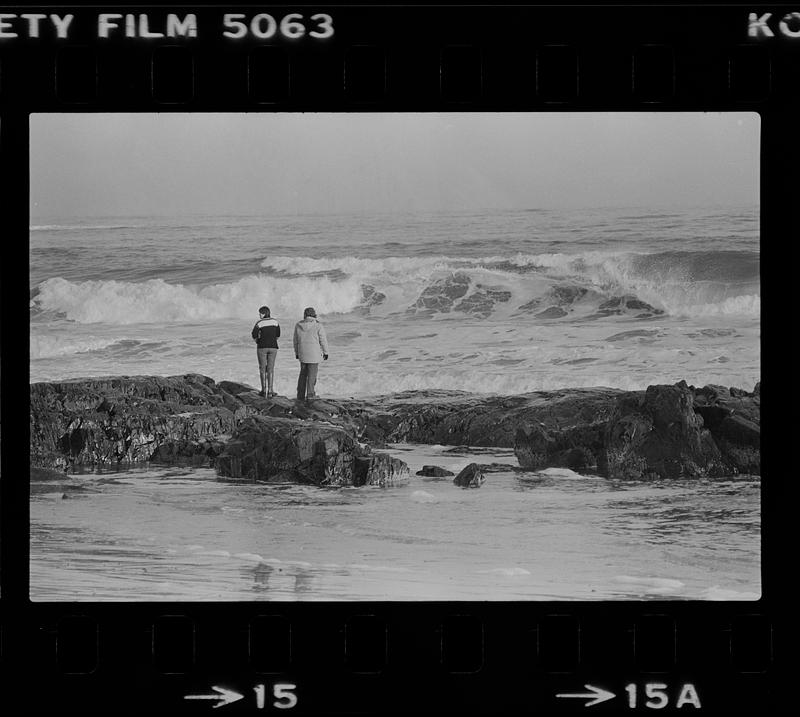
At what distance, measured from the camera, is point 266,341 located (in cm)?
864

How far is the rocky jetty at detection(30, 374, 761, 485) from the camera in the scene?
8.63m

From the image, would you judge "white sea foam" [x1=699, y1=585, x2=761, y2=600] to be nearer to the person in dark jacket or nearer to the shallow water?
the shallow water

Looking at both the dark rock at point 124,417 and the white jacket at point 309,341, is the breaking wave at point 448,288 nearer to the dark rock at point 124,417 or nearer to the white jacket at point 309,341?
the white jacket at point 309,341

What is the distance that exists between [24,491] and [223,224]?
7.37ft

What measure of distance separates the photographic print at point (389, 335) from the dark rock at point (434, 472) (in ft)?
0.12

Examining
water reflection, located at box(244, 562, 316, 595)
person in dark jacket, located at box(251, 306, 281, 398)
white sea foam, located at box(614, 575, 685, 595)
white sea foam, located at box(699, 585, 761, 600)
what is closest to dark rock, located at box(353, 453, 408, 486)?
water reflection, located at box(244, 562, 316, 595)

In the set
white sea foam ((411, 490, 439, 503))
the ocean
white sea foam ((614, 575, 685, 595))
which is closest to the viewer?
white sea foam ((614, 575, 685, 595))

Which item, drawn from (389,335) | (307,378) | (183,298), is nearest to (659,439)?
(389,335)

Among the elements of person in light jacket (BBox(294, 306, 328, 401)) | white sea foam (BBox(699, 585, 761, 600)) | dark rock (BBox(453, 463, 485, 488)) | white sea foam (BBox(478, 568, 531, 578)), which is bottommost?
white sea foam (BBox(699, 585, 761, 600))

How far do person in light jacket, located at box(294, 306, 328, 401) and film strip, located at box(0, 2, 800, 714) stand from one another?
142 centimetres

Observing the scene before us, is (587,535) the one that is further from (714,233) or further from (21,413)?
(21,413)

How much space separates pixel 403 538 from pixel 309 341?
4.83 feet
